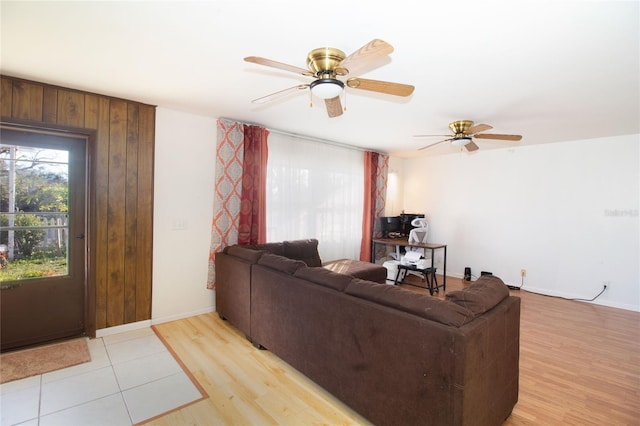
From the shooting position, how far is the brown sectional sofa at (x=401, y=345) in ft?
4.71

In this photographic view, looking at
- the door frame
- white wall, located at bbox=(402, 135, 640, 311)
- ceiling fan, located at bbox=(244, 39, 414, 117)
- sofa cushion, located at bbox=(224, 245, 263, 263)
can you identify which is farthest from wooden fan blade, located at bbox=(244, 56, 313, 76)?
white wall, located at bbox=(402, 135, 640, 311)

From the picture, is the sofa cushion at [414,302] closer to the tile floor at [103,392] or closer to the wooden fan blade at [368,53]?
the wooden fan blade at [368,53]

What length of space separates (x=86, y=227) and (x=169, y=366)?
5.22ft

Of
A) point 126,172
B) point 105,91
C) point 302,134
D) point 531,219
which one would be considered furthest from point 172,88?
point 531,219

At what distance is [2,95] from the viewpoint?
246 cm

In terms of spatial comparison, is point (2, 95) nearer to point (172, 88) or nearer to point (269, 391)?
point (172, 88)

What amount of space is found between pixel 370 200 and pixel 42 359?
4.59 m

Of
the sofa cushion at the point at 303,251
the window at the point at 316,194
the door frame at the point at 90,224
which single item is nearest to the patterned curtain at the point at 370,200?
the window at the point at 316,194

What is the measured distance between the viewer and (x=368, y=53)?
5.18ft

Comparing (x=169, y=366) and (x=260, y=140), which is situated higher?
(x=260, y=140)

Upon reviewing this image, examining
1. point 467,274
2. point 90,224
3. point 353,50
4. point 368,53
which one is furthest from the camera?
point 467,274

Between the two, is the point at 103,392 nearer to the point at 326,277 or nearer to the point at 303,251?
the point at 326,277

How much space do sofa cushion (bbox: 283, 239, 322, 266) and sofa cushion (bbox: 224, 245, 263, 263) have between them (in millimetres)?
746

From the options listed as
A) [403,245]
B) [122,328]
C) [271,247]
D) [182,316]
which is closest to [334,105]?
[271,247]
